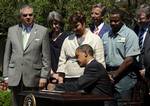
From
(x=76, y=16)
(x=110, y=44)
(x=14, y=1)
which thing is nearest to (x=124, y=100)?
(x=110, y=44)

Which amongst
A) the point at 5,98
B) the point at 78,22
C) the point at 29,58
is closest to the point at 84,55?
the point at 78,22

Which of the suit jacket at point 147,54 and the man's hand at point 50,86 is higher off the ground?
the suit jacket at point 147,54

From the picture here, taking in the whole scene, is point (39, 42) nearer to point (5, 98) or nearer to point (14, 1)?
point (5, 98)

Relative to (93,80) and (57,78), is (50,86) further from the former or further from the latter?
(93,80)

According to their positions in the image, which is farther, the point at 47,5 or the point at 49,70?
the point at 47,5

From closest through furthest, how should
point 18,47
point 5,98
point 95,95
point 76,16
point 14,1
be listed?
point 95,95, point 76,16, point 18,47, point 5,98, point 14,1

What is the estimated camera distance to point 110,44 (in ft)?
28.2

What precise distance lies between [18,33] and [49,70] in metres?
0.75

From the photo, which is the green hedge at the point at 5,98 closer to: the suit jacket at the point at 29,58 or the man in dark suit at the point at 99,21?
the suit jacket at the point at 29,58

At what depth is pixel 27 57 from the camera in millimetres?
8828

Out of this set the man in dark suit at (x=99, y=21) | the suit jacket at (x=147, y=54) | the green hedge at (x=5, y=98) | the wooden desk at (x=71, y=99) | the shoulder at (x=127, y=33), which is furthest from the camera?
the green hedge at (x=5, y=98)

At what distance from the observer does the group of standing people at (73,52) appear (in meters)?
8.35

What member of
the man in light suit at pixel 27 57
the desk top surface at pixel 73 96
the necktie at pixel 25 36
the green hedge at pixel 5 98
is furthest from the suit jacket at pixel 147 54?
the green hedge at pixel 5 98

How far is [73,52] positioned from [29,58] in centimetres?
76
